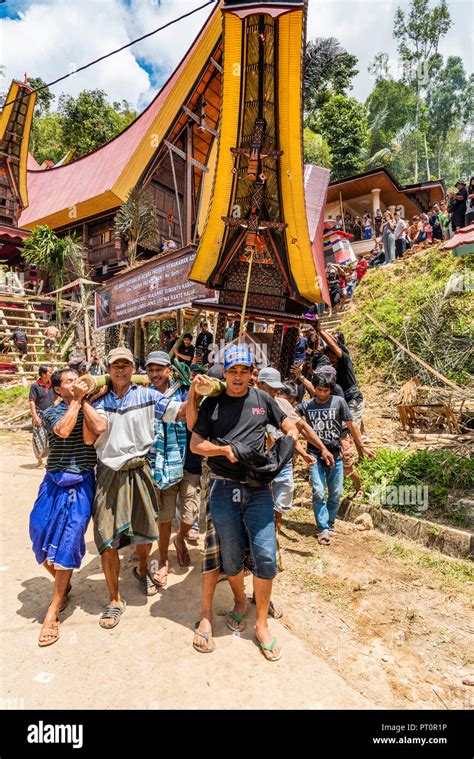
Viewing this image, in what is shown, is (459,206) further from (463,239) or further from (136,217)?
(136,217)

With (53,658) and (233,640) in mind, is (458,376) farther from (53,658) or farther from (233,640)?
(53,658)

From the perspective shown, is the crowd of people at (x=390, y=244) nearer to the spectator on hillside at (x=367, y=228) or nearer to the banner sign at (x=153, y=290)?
the spectator on hillside at (x=367, y=228)

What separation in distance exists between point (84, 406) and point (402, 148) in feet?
152

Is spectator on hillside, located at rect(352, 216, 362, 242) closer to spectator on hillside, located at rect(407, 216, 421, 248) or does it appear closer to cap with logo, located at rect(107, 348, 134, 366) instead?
spectator on hillside, located at rect(407, 216, 421, 248)

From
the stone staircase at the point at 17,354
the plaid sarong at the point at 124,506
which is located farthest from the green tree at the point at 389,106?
the plaid sarong at the point at 124,506

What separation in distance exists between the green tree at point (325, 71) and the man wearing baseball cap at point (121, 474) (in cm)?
3154

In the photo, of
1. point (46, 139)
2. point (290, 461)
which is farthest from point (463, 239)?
point (46, 139)

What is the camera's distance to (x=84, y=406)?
2.72m

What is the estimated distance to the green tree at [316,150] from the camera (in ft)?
78.1

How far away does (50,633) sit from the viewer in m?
2.69

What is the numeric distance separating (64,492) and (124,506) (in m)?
0.44

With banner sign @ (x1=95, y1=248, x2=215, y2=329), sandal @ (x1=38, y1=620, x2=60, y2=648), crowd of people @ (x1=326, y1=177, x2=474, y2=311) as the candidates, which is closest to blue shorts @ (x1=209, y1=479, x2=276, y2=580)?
sandal @ (x1=38, y1=620, x2=60, y2=648)
